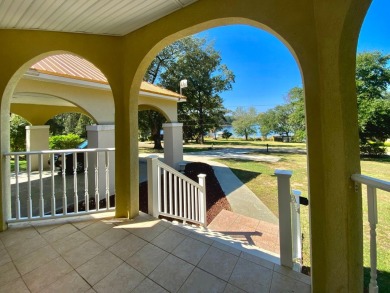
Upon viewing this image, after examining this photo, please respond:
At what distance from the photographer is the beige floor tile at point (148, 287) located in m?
1.83

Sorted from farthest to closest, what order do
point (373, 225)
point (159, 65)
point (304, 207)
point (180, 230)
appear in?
point (159, 65), point (304, 207), point (180, 230), point (373, 225)

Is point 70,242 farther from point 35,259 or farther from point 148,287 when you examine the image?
point 148,287

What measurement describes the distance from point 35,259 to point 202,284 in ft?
6.12

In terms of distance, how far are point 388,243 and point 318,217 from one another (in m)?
3.74

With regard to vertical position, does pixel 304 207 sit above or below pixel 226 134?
below

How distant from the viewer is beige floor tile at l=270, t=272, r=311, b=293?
5.98 ft

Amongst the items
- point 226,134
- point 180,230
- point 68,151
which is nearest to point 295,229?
point 180,230

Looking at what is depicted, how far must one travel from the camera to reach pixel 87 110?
18.0 feet

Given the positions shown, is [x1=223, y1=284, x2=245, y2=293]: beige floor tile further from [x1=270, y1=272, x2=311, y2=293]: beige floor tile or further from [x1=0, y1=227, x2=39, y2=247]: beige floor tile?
[x1=0, y1=227, x2=39, y2=247]: beige floor tile

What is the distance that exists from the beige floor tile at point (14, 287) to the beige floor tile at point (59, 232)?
75cm

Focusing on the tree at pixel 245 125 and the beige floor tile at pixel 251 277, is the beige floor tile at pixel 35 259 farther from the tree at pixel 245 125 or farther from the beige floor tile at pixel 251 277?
the tree at pixel 245 125

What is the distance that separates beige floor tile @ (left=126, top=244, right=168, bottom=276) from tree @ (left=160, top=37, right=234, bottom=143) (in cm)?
1763

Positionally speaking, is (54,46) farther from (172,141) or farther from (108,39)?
(172,141)

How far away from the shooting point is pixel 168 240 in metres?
2.65
